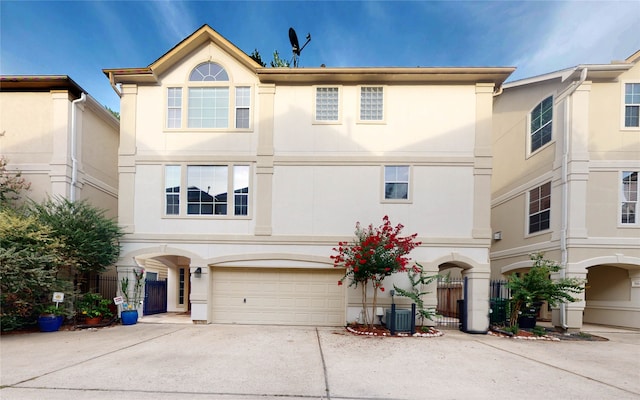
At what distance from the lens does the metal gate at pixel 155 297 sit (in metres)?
12.3

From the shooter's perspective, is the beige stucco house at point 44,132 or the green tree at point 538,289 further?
the beige stucco house at point 44,132

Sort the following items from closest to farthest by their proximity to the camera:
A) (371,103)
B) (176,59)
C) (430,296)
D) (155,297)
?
(430,296), (371,103), (176,59), (155,297)

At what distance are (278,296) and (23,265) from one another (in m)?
7.39

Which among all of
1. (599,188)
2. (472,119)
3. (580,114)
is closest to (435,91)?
(472,119)

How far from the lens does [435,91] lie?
38.1 ft

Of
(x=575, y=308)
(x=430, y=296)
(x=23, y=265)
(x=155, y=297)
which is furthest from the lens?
(x=155, y=297)

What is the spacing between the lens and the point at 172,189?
11742 millimetres

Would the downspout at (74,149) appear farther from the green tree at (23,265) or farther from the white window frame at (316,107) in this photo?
the white window frame at (316,107)

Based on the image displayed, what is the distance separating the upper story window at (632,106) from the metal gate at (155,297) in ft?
62.4

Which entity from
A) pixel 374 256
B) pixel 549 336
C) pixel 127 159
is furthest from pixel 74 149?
pixel 549 336

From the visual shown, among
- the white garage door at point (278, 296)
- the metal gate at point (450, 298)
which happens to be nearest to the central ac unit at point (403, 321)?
the white garage door at point (278, 296)

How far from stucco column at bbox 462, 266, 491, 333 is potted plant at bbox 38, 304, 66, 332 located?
42.8 feet

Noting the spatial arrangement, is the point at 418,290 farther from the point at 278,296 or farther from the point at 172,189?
the point at 172,189

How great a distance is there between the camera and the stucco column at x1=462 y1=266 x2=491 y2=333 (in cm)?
1067
